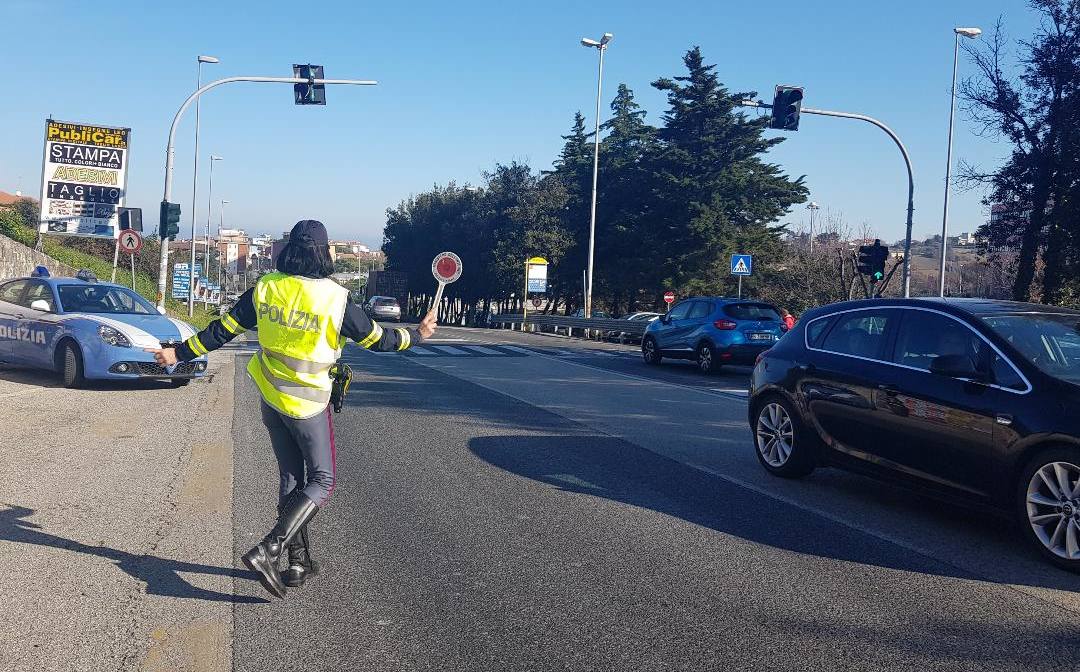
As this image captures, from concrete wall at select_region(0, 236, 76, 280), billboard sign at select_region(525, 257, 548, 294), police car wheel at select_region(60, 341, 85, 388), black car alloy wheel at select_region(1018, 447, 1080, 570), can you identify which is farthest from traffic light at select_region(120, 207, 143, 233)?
billboard sign at select_region(525, 257, 548, 294)

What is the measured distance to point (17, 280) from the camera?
48.0 feet

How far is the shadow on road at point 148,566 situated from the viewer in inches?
194

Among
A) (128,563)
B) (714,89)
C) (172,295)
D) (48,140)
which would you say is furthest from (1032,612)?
(172,295)

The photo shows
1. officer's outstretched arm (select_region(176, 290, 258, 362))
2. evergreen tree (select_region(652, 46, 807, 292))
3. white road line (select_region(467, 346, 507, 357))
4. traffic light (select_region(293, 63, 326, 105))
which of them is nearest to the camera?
officer's outstretched arm (select_region(176, 290, 258, 362))

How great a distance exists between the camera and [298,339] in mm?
4809

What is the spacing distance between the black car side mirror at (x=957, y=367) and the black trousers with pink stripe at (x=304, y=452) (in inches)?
148

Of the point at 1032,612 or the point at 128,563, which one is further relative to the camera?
the point at 128,563

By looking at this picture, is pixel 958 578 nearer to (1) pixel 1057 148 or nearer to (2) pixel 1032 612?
(2) pixel 1032 612

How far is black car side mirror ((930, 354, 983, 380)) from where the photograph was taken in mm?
6191

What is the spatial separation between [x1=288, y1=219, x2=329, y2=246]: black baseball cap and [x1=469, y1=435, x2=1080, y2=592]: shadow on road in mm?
3070

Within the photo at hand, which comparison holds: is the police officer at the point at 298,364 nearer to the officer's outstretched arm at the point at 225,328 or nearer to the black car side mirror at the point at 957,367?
the officer's outstretched arm at the point at 225,328

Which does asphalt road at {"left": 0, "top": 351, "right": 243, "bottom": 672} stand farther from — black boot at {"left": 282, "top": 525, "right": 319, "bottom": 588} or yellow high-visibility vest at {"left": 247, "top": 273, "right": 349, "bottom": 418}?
yellow high-visibility vest at {"left": 247, "top": 273, "right": 349, "bottom": 418}

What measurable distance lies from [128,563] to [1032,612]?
4573mm

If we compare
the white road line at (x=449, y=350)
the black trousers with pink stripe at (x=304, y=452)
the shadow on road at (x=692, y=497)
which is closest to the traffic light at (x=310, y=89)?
the white road line at (x=449, y=350)
